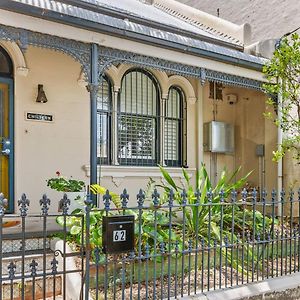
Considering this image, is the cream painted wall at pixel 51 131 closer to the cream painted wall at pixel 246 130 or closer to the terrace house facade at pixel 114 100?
the terrace house facade at pixel 114 100

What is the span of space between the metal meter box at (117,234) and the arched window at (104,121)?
14.8 ft

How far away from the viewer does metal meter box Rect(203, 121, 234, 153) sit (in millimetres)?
9688

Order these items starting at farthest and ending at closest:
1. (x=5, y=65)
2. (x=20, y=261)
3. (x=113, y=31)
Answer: (x=5, y=65), (x=113, y=31), (x=20, y=261)

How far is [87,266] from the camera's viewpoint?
346cm

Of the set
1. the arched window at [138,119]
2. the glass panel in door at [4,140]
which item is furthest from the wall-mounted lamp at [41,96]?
the arched window at [138,119]

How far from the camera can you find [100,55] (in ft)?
20.2

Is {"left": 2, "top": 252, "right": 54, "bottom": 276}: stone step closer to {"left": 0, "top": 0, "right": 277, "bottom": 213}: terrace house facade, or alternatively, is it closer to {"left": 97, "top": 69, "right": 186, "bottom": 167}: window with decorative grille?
{"left": 0, "top": 0, "right": 277, "bottom": 213}: terrace house facade

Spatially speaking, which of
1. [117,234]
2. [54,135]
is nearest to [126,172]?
[54,135]

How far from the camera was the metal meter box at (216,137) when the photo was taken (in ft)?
31.8

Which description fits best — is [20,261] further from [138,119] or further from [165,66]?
[138,119]

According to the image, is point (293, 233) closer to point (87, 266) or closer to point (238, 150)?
point (87, 266)

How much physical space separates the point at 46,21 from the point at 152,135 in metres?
4.01

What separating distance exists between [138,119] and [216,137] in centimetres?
232

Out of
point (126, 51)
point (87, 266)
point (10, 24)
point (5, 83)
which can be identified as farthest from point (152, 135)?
point (87, 266)
